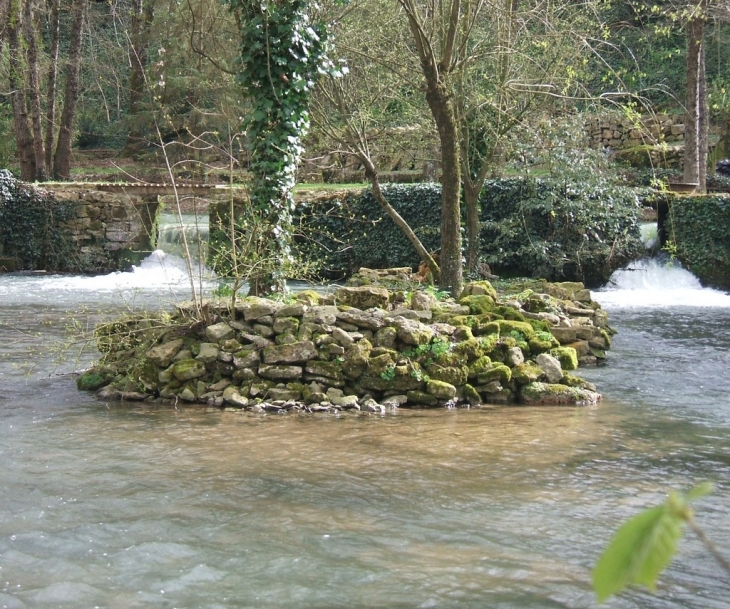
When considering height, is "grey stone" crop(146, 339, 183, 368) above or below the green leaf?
below

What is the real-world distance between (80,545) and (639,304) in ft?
45.5

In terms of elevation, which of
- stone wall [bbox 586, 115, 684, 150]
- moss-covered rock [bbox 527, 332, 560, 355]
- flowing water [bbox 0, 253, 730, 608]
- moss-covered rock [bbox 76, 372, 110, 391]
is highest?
stone wall [bbox 586, 115, 684, 150]

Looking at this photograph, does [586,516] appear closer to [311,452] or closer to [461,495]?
[461,495]

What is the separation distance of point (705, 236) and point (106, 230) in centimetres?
1470

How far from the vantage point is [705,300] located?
17.4 metres

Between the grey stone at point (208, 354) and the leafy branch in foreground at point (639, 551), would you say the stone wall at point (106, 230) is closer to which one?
the grey stone at point (208, 354)

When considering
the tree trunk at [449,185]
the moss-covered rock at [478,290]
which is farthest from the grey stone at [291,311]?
the tree trunk at [449,185]

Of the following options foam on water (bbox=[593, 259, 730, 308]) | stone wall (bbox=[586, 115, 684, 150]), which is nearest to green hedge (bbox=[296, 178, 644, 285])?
foam on water (bbox=[593, 259, 730, 308])

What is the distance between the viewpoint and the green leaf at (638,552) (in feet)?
2.86

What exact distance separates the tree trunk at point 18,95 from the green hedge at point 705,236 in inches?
730

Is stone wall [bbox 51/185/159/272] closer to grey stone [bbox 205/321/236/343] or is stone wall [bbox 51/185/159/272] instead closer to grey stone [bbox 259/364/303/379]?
grey stone [bbox 205/321/236/343]

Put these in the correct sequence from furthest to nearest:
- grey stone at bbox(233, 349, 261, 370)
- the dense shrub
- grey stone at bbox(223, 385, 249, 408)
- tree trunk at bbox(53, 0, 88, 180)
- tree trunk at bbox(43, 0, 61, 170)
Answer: tree trunk at bbox(43, 0, 61, 170) < tree trunk at bbox(53, 0, 88, 180) < the dense shrub < grey stone at bbox(233, 349, 261, 370) < grey stone at bbox(223, 385, 249, 408)

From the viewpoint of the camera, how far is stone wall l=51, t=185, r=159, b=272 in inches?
870

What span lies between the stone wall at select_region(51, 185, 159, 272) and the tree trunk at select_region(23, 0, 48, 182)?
564cm
